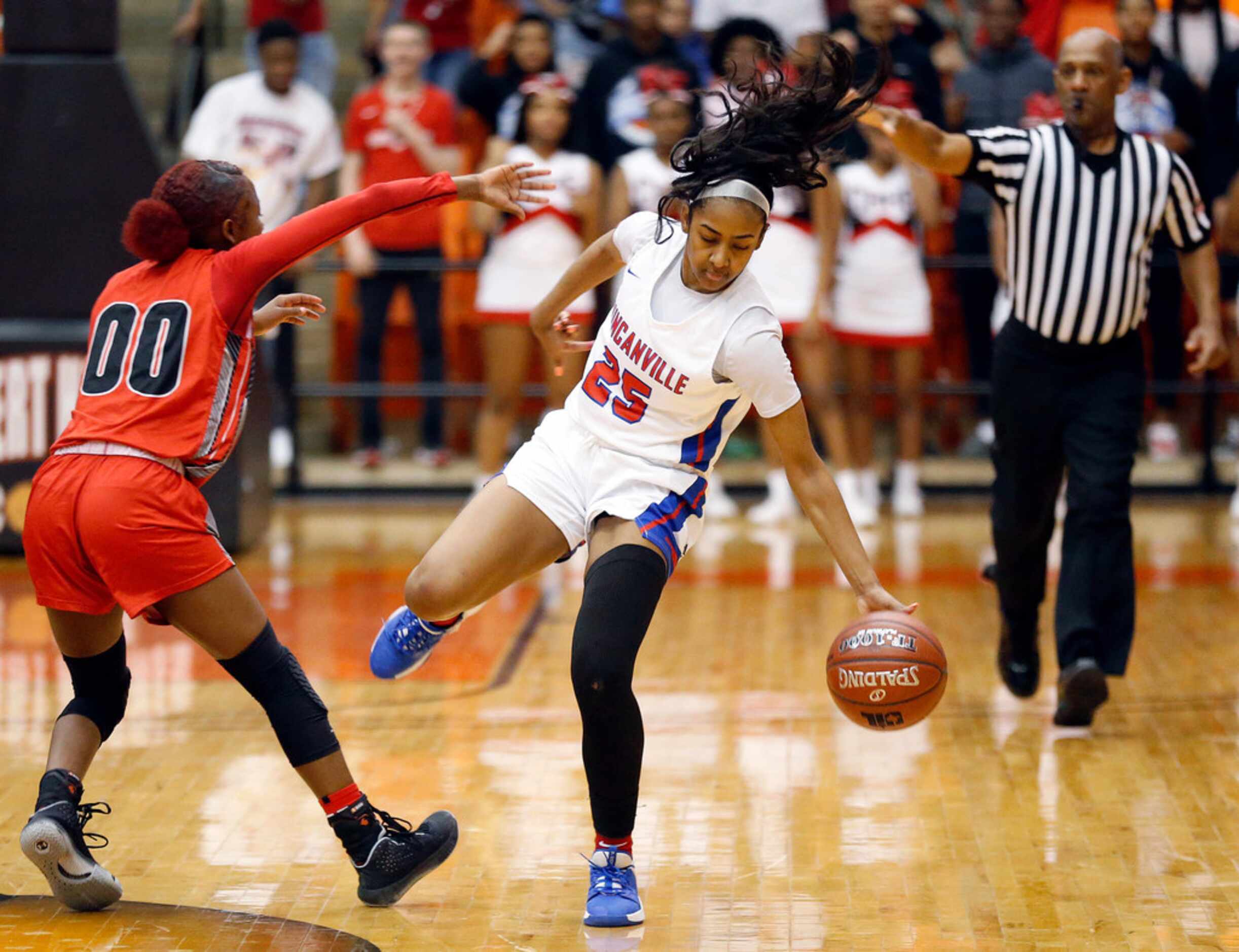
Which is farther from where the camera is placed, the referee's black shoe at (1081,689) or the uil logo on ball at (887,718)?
the referee's black shoe at (1081,689)

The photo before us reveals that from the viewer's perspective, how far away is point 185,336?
402 centimetres

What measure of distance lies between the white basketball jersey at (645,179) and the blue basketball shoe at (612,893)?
5734 mm

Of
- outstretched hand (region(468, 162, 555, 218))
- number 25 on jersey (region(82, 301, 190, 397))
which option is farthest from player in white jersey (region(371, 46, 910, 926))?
number 25 on jersey (region(82, 301, 190, 397))

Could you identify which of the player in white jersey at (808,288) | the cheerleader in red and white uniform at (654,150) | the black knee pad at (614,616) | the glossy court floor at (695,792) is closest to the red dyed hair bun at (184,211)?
the black knee pad at (614,616)

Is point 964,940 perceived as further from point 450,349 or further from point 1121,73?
point 450,349

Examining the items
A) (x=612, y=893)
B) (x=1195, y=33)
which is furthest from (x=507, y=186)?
(x=1195, y=33)

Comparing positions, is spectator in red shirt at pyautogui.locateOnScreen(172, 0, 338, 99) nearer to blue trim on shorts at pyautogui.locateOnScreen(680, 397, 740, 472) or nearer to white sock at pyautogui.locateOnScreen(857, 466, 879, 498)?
white sock at pyautogui.locateOnScreen(857, 466, 879, 498)

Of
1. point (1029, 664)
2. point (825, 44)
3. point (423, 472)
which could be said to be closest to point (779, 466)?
point (423, 472)

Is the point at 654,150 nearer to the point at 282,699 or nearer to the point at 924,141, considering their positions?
the point at 924,141

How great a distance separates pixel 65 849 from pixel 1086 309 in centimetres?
350

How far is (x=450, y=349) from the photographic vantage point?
11062 mm

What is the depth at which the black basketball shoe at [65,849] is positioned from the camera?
3.96 metres

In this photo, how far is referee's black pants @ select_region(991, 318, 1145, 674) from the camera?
5.71 m

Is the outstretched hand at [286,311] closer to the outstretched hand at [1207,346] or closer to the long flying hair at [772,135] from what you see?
the long flying hair at [772,135]
